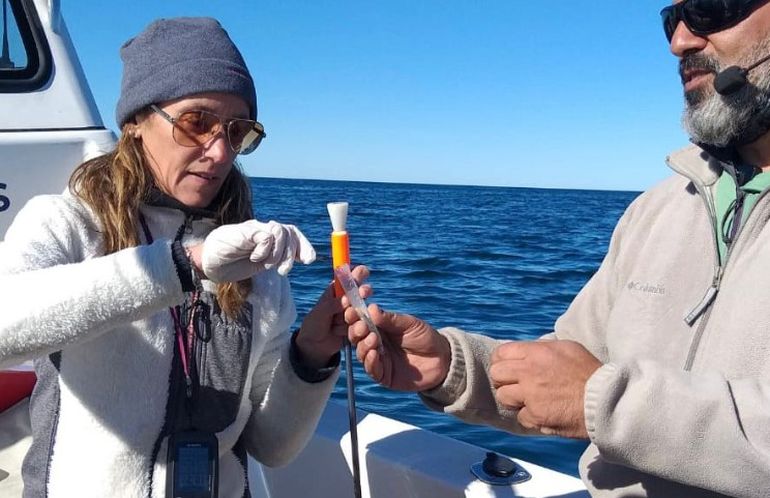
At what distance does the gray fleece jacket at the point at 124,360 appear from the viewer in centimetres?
154

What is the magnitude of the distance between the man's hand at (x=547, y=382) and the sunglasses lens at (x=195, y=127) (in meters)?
0.93

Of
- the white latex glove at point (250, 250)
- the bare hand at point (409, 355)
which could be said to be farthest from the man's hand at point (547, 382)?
the white latex glove at point (250, 250)

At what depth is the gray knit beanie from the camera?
187 cm

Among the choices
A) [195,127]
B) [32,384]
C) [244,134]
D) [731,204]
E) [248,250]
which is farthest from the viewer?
[32,384]

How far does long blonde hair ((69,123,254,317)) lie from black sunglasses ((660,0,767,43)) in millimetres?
1323

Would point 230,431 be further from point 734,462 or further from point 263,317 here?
point 734,462

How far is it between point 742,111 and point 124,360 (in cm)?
161

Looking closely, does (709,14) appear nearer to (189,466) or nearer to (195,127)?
(195,127)

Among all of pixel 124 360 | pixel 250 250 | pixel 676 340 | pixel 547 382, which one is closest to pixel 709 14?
pixel 676 340

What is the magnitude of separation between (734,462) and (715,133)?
857mm

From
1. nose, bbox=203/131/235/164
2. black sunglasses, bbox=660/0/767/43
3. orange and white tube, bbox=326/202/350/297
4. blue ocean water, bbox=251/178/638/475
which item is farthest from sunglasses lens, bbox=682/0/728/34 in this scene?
nose, bbox=203/131/235/164

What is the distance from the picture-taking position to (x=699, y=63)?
6.36ft

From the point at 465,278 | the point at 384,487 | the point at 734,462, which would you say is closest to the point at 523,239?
the point at 465,278

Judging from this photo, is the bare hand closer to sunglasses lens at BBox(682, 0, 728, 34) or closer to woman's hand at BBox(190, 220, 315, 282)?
woman's hand at BBox(190, 220, 315, 282)
